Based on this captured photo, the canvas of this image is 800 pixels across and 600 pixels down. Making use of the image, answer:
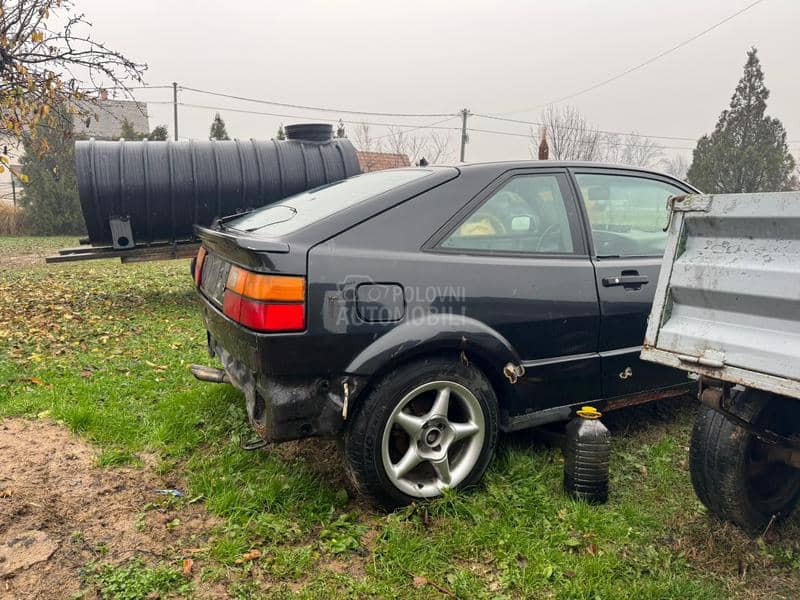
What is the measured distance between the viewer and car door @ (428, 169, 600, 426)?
2727 millimetres

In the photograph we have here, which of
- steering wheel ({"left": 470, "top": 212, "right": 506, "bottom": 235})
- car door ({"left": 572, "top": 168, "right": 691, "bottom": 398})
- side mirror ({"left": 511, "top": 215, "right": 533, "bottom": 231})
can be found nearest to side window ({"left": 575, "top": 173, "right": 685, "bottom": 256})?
car door ({"left": 572, "top": 168, "right": 691, "bottom": 398})

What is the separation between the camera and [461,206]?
280 centimetres

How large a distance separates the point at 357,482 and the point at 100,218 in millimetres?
6208

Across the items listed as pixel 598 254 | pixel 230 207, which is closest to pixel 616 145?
pixel 230 207

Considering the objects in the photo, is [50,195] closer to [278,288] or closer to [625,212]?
[278,288]

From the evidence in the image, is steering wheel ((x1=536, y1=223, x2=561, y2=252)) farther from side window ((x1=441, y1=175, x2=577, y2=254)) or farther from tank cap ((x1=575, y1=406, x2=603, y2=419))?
tank cap ((x1=575, y1=406, x2=603, y2=419))

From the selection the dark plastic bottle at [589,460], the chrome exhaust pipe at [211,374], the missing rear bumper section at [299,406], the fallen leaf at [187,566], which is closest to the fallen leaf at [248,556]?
the fallen leaf at [187,566]

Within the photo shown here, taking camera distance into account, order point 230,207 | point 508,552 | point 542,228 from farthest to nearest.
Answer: point 230,207, point 542,228, point 508,552

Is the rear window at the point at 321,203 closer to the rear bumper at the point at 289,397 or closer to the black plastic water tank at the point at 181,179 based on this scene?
the rear bumper at the point at 289,397

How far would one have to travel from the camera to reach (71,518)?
8.36 feet

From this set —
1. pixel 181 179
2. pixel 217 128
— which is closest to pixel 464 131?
pixel 217 128

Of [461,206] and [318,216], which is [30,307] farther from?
[461,206]

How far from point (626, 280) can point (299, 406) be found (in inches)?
74.6

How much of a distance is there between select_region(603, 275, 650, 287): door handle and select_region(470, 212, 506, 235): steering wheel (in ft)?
2.11
